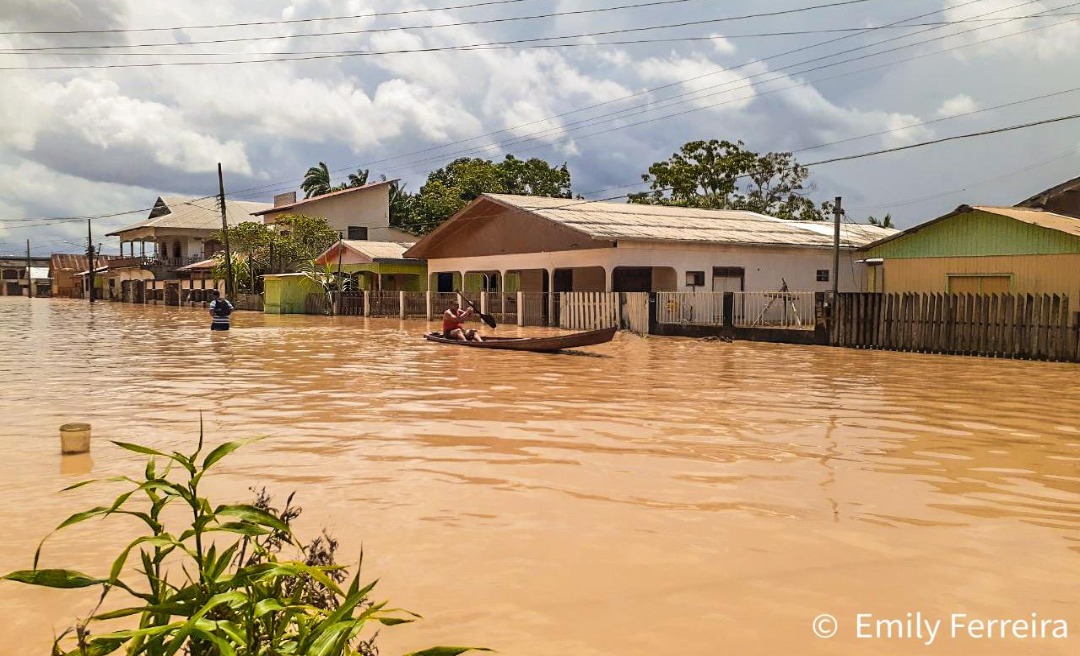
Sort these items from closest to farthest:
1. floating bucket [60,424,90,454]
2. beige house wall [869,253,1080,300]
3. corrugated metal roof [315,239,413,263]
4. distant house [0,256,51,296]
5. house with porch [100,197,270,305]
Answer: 1. floating bucket [60,424,90,454]
2. beige house wall [869,253,1080,300]
3. corrugated metal roof [315,239,413,263]
4. house with porch [100,197,270,305]
5. distant house [0,256,51,296]

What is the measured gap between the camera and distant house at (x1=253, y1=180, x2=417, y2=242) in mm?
59344

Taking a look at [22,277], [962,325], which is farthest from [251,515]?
[22,277]

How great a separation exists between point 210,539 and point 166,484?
3.85 m

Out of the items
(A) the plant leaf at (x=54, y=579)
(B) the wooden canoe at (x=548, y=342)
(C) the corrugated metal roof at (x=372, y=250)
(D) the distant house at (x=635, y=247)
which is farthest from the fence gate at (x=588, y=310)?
(A) the plant leaf at (x=54, y=579)

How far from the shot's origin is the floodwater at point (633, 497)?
478 centimetres

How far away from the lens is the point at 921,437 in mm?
9859

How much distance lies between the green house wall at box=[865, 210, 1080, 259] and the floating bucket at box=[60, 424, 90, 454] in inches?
853

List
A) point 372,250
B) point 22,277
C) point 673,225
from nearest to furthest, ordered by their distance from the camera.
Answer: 1. point 673,225
2. point 372,250
3. point 22,277

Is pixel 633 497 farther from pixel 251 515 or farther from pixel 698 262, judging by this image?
pixel 698 262

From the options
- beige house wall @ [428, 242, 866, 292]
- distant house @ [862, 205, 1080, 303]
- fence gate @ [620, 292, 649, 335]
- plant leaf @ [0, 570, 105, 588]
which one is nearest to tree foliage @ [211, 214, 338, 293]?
beige house wall @ [428, 242, 866, 292]

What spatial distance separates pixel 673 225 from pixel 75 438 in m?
27.5

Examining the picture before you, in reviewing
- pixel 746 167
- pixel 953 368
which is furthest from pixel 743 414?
pixel 746 167

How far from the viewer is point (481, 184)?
6019cm

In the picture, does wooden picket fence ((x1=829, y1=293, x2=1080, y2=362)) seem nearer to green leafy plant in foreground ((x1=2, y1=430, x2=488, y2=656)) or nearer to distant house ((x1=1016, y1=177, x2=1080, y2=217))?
distant house ((x1=1016, y1=177, x2=1080, y2=217))
